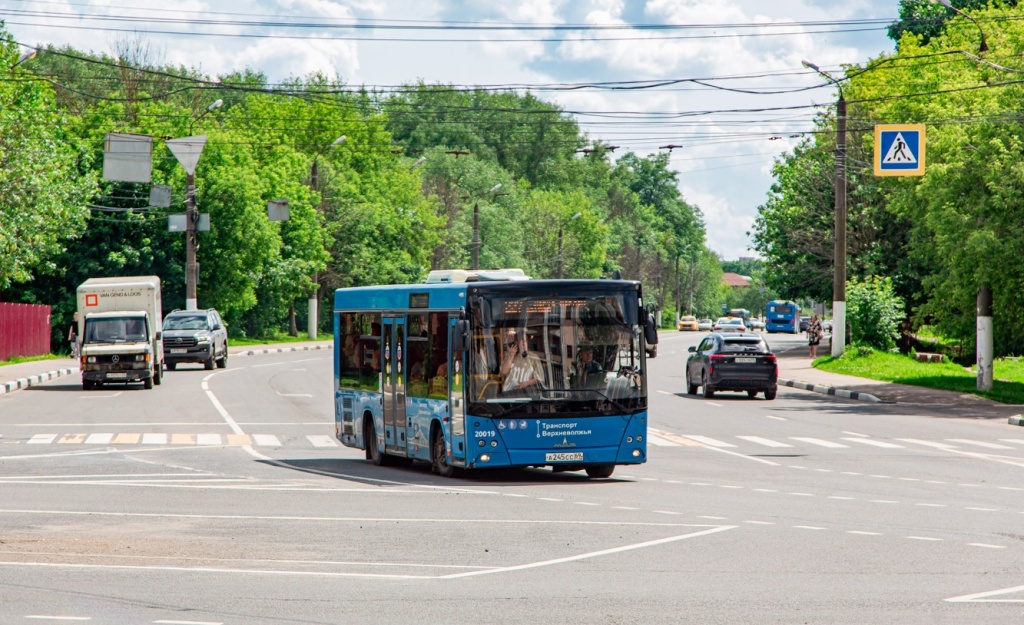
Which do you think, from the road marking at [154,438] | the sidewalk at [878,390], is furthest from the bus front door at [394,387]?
the sidewalk at [878,390]

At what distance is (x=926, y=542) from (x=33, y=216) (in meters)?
38.2

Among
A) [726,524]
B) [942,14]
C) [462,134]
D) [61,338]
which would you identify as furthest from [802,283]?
[462,134]

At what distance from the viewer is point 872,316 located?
180 feet

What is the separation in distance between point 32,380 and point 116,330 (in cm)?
463

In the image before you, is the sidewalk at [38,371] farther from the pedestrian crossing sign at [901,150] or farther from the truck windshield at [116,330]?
the pedestrian crossing sign at [901,150]

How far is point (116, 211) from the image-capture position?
213 ft

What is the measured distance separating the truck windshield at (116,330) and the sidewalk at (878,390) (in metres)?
19.3

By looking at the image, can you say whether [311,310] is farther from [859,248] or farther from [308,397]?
[308,397]

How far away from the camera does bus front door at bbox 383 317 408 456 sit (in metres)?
18.9

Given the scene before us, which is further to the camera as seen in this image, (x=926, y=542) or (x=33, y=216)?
(x=33, y=216)

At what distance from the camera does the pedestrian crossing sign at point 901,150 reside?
31.5 m

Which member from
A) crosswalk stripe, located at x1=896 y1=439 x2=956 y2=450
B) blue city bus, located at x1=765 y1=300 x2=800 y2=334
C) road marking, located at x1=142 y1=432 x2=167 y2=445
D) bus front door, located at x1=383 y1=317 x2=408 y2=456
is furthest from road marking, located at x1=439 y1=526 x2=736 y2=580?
blue city bus, located at x1=765 y1=300 x2=800 y2=334

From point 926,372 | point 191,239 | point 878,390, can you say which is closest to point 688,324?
point 191,239

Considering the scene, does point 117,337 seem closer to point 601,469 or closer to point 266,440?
point 266,440
